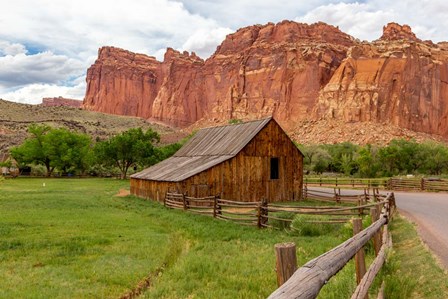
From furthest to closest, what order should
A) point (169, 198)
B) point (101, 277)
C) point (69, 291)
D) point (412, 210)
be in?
point (169, 198), point (412, 210), point (101, 277), point (69, 291)

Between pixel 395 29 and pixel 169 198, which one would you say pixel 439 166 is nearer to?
pixel 169 198

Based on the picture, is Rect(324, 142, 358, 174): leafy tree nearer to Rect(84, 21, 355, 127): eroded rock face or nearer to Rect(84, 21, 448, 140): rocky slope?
Rect(84, 21, 448, 140): rocky slope

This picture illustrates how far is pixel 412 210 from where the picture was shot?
18188 millimetres

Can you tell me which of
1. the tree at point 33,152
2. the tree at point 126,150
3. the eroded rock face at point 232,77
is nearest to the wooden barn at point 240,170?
the tree at point 126,150

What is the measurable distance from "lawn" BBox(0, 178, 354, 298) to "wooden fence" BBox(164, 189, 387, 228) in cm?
83

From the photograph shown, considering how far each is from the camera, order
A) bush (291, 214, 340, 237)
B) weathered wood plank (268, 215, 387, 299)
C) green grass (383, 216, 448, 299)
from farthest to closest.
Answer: bush (291, 214, 340, 237)
green grass (383, 216, 448, 299)
weathered wood plank (268, 215, 387, 299)

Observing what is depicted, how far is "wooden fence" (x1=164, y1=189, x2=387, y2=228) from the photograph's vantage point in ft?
46.5

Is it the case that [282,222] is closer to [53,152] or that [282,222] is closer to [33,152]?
[53,152]

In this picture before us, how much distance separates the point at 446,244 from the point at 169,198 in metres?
15.3

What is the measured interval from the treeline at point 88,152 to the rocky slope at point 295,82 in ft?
206

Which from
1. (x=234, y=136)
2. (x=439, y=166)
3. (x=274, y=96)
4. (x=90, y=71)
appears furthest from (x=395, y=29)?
(x=234, y=136)

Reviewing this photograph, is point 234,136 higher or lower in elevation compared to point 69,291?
higher

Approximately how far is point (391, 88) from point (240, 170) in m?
92.7

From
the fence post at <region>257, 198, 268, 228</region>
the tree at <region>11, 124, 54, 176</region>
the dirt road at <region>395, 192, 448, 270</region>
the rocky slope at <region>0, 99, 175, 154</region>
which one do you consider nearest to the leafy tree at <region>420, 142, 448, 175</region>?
the dirt road at <region>395, 192, 448, 270</region>
